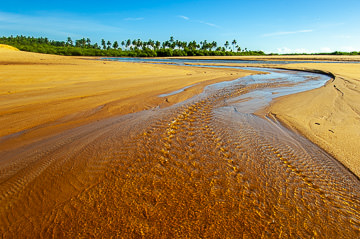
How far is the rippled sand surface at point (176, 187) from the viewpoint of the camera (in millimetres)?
1761

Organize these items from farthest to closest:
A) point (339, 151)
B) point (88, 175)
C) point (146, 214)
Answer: point (339, 151) < point (88, 175) < point (146, 214)

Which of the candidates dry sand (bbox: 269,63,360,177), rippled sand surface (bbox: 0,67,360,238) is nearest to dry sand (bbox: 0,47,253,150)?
rippled sand surface (bbox: 0,67,360,238)

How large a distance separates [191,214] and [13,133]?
369 centimetres

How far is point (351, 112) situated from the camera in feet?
16.5

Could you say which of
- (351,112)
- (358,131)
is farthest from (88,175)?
(351,112)

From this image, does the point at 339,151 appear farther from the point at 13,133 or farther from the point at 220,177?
the point at 13,133

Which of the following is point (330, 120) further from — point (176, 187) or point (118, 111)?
point (118, 111)

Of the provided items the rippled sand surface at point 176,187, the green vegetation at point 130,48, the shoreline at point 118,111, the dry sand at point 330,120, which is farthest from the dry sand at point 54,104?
the green vegetation at point 130,48

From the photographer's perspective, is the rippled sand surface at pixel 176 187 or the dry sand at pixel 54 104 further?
the dry sand at pixel 54 104

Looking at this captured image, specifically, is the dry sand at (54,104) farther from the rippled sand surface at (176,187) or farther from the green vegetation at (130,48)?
the green vegetation at (130,48)

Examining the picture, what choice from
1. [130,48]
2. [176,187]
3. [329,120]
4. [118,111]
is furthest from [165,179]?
[130,48]

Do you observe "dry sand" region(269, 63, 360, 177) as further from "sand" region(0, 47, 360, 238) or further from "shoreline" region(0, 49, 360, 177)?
"sand" region(0, 47, 360, 238)

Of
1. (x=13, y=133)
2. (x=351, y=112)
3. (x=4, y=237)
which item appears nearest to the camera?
(x=4, y=237)

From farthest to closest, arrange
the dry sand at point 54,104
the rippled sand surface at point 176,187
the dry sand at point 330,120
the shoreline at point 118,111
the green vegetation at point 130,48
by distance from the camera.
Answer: the green vegetation at point 130,48 → the dry sand at point 54,104 → the shoreline at point 118,111 → the dry sand at point 330,120 → the rippled sand surface at point 176,187
